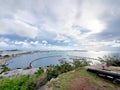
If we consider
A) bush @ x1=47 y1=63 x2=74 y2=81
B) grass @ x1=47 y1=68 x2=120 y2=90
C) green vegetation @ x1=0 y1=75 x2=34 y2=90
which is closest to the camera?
grass @ x1=47 y1=68 x2=120 y2=90

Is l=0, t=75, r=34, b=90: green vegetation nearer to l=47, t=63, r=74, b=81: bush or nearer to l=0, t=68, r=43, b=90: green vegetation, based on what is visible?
l=0, t=68, r=43, b=90: green vegetation

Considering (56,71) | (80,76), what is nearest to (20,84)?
(56,71)

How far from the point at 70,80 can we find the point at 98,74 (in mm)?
2320

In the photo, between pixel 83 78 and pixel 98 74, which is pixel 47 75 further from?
pixel 98 74

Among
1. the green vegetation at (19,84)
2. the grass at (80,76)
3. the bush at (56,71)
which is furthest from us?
the bush at (56,71)

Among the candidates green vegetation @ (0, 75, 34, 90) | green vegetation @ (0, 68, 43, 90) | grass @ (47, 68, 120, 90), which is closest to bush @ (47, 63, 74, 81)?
green vegetation @ (0, 68, 43, 90)

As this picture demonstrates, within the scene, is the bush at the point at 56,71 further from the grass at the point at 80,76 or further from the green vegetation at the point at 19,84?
the grass at the point at 80,76

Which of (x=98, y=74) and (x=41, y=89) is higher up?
(x=98, y=74)

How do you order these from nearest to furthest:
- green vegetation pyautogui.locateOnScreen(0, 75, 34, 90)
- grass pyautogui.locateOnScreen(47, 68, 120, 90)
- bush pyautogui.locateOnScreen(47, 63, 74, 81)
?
1. grass pyautogui.locateOnScreen(47, 68, 120, 90)
2. green vegetation pyautogui.locateOnScreen(0, 75, 34, 90)
3. bush pyautogui.locateOnScreen(47, 63, 74, 81)

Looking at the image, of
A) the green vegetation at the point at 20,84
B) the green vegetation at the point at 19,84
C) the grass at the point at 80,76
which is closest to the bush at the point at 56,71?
the green vegetation at the point at 20,84

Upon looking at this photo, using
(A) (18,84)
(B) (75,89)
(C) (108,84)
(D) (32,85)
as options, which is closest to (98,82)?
(C) (108,84)

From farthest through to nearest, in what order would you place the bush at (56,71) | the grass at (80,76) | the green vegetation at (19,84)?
the bush at (56,71) < the green vegetation at (19,84) < the grass at (80,76)

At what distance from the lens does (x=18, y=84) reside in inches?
402

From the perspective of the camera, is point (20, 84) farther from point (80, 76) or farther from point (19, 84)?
point (80, 76)
